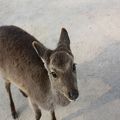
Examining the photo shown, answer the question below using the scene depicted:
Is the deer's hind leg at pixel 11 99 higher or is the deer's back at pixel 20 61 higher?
the deer's back at pixel 20 61

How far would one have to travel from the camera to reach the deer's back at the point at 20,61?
425cm

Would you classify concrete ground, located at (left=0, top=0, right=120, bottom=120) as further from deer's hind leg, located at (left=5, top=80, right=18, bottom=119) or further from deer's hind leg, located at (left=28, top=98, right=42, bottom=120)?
deer's hind leg, located at (left=28, top=98, right=42, bottom=120)

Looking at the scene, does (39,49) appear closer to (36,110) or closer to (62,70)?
(62,70)

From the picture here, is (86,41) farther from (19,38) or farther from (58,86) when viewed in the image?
(58,86)

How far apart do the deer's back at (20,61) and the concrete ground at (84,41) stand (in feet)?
2.18

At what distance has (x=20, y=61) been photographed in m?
4.36

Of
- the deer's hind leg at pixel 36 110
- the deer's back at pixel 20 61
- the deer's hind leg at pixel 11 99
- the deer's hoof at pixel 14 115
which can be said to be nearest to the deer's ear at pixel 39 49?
the deer's back at pixel 20 61

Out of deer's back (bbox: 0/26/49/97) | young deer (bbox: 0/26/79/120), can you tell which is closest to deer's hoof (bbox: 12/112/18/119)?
young deer (bbox: 0/26/79/120)

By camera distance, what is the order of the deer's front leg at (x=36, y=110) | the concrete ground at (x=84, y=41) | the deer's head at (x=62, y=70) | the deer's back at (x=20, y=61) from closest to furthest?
1. the deer's head at (x=62, y=70)
2. the deer's back at (x=20, y=61)
3. the deer's front leg at (x=36, y=110)
4. the concrete ground at (x=84, y=41)

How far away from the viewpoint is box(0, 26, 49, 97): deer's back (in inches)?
167

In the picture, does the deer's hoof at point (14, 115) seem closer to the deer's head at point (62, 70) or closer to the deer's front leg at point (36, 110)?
the deer's front leg at point (36, 110)

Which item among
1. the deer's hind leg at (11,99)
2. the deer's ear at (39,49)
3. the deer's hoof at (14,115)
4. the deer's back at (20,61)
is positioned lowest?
the deer's hoof at (14,115)

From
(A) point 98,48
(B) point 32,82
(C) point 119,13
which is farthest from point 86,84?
(C) point 119,13

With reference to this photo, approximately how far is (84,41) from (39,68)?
1.66 m
